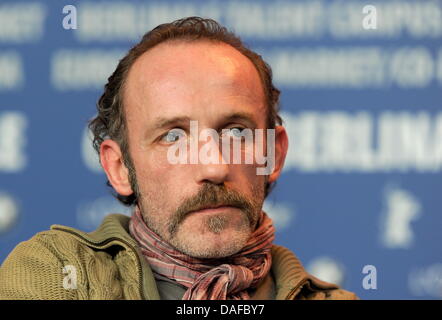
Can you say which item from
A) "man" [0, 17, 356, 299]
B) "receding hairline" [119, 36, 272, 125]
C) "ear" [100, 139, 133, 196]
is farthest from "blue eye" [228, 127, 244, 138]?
"ear" [100, 139, 133, 196]

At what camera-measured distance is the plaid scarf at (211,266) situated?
156cm

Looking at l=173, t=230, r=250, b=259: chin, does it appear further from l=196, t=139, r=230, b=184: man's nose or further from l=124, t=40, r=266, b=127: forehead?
l=124, t=40, r=266, b=127: forehead

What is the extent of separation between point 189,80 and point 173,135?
118 mm

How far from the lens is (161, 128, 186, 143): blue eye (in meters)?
1.59

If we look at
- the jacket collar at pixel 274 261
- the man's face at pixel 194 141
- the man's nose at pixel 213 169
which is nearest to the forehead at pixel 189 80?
the man's face at pixel 194 141

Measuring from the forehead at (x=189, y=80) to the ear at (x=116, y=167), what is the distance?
0.10 metres

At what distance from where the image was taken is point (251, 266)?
5.44 ft

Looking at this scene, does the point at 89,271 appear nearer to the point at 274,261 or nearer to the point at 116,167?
the point at 116,167

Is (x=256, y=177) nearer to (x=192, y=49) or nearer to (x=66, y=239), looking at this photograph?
(x=192, y=49)

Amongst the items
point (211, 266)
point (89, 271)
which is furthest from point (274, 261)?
point (89, 271)

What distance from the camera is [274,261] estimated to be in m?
1.78

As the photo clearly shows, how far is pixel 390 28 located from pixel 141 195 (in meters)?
1.13

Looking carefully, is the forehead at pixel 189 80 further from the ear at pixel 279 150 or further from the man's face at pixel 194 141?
the ear at pixel 279 150
